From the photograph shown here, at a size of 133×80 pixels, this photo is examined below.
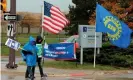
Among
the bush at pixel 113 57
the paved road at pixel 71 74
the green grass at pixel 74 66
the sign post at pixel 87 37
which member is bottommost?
the paved road at pixel 71 74

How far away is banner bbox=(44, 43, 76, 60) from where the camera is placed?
20141mm

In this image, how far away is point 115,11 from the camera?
27.8 meters

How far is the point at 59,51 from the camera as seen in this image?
20203 millimetres

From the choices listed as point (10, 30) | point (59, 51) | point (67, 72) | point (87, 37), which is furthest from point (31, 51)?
point (87, 37)

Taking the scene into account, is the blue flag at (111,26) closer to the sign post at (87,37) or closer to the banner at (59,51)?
the sign post at (87,37)

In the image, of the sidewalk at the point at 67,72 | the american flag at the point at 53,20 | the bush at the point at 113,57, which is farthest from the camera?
the bush at the point at 113,57

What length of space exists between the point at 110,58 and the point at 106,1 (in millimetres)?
8232

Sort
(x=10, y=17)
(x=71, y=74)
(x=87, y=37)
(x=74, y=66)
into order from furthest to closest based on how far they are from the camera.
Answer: (x=87, y=37), (x=74, y=66), (x=10, y=17), (x=71, y=74)

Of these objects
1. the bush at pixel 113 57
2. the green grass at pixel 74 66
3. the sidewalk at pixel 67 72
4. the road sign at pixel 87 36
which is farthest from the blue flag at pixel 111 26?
the sidewalk at pixel 67 72

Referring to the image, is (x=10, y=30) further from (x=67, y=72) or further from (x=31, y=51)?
(x=31, y=51)

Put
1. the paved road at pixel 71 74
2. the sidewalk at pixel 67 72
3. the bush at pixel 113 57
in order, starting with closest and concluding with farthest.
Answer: the paved road at pixel 71 74, the sidewalk at pixel 67 72, the bush at pixel 113 57

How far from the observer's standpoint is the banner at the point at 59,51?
20.1 m

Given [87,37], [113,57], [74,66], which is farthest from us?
[113,57]

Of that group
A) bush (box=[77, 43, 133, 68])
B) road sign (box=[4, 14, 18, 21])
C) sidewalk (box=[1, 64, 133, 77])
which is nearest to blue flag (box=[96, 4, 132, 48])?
bush (box=[77, 43, 133, 68])
